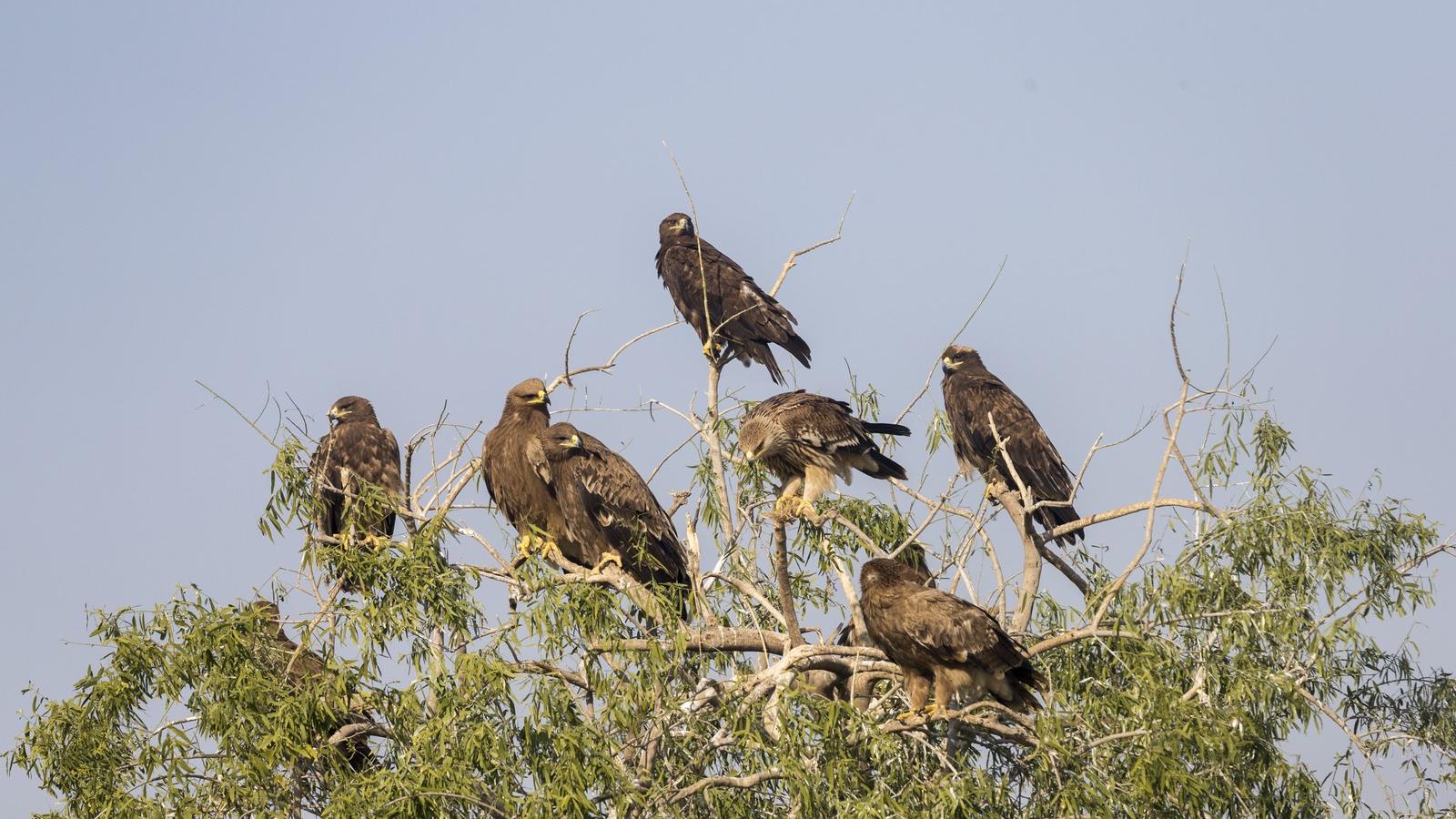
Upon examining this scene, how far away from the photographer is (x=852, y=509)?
999 centimetres

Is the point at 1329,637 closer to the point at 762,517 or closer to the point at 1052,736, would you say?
the point at 1052,736

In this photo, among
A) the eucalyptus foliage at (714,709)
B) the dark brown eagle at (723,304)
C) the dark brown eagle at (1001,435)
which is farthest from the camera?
the dark brown eagle at (723,304)

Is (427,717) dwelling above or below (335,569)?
below

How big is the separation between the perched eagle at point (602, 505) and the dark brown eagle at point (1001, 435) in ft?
9.05

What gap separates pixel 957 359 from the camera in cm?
1221

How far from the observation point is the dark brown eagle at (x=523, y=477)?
9.28 m

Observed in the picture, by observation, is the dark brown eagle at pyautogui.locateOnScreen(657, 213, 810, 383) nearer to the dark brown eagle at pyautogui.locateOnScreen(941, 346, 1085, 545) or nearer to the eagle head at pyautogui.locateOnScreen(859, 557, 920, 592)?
the dark brown eagle at pyautogui.locateOnScreen(941, 346, 1085, 545)

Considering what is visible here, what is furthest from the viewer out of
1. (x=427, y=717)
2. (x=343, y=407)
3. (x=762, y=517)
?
(x=343, y=407)

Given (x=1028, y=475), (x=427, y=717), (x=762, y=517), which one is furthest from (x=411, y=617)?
(x=1028, y=475)

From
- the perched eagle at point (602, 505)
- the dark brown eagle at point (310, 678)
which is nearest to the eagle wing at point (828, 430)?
the perched eagle at point (602, 505)

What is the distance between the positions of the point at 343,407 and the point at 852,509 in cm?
348

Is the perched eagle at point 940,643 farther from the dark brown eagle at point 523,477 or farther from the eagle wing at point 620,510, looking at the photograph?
the dark brown eagle at point 523,477

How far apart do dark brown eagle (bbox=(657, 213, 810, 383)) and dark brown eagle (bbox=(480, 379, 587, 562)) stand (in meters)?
2.14

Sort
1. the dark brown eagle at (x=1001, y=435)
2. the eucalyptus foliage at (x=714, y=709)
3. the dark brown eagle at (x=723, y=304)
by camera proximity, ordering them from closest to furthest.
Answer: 1. the eucalyptus foliage at (x=714, y=709)
2. the dark brown eagle at (x=1001, y=435)
3. the dark brown eagle at (x=723, y=304)
